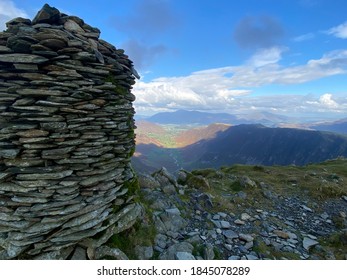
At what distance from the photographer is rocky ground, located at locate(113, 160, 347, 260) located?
9148 millimetres

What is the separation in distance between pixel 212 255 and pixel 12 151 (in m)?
7.73

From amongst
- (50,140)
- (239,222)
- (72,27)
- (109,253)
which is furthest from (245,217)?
(72,27)

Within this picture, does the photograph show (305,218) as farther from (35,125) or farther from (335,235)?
(35,125)

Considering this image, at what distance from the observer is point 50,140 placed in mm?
7402

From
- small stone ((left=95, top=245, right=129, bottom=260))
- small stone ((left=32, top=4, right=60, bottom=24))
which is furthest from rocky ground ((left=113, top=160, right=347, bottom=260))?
small stone ((left=32, top=4, right=60, bottom=24))

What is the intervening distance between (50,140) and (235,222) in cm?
906

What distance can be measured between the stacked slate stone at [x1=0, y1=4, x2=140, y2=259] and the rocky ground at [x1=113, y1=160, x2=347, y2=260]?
2202 millimetres

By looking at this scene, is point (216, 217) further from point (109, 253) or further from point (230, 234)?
point (109, 253)

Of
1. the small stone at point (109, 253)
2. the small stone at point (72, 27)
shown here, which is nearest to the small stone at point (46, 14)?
the small stone at point (72, 27)

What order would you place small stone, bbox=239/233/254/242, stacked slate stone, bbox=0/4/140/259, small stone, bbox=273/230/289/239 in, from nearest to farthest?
stacked slate stone, bbox=0/4/140/259, small stone, bbox=239/233/254/242, small stone, bbox=273/230/289/239

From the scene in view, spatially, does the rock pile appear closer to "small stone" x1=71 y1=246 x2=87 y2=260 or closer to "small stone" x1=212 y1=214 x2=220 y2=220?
"small stone" x1=212 y1=214 x2=220 y2=220

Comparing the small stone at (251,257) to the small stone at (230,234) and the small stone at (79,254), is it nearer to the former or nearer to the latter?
the small stone at (230,234)

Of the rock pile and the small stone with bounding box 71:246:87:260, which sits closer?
the small stone with bounding box 71:246:87:260

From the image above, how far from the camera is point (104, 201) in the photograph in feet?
27.4
